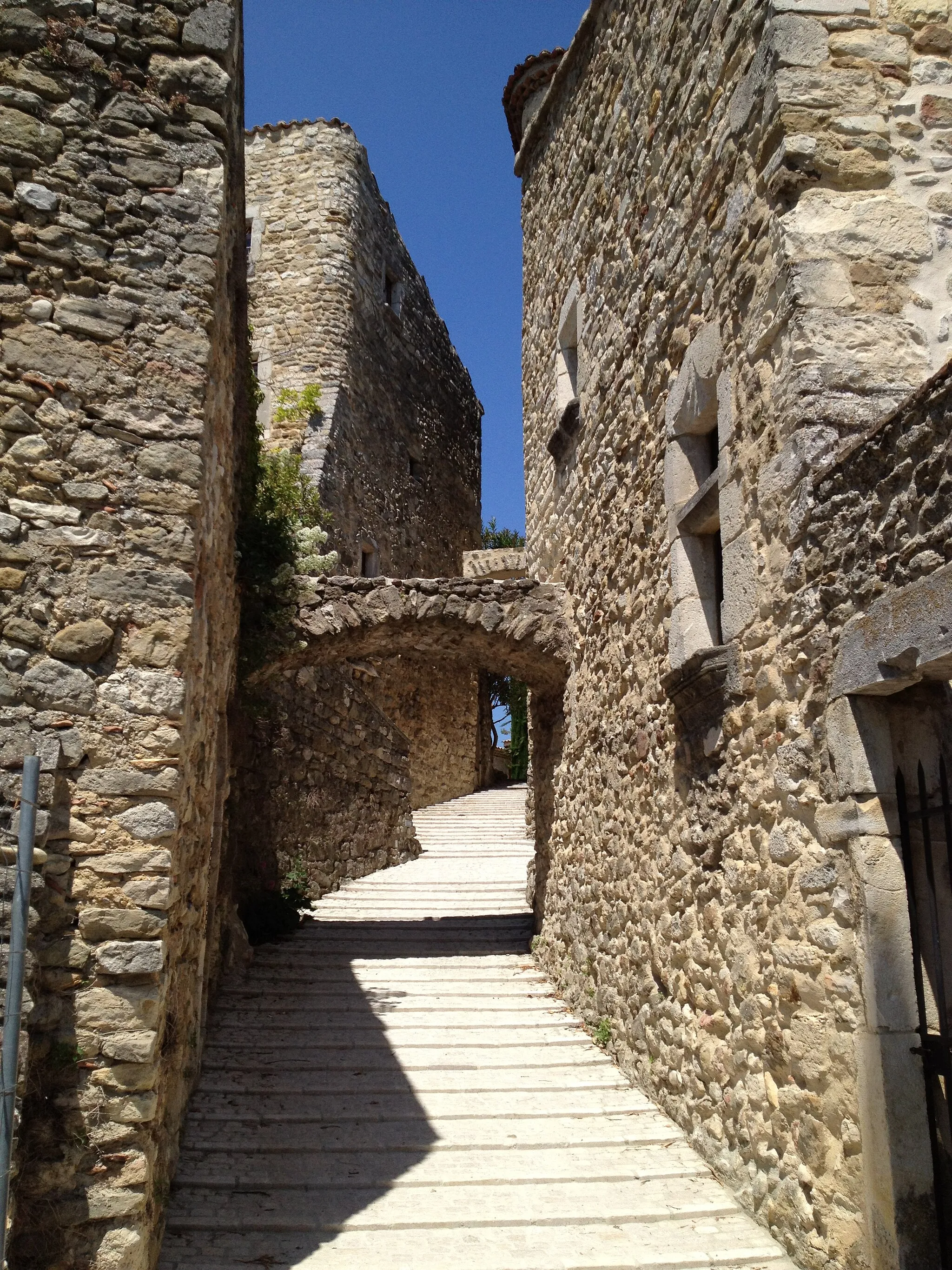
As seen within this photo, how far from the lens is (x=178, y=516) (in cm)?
337

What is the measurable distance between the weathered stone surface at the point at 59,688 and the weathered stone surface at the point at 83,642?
3 cm

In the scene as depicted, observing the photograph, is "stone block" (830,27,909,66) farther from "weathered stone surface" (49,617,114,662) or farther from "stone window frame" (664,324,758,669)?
"weathered stone surface" (49,617,114,662)

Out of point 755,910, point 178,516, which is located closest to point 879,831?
point 755,910

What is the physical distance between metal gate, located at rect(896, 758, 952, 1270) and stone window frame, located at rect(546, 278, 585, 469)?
13.9 ft

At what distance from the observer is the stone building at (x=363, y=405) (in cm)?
1173

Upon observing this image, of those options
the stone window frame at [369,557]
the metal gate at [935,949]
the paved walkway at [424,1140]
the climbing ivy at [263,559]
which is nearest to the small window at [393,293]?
the stone window frame at [369,557]

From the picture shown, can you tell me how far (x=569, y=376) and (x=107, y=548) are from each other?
15.2 feet

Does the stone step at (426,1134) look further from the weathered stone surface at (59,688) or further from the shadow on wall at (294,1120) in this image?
the weathered stone surface at (59,688)

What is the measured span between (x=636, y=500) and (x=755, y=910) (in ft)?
7.85

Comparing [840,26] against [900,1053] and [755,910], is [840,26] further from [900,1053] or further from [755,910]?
[900,1053]

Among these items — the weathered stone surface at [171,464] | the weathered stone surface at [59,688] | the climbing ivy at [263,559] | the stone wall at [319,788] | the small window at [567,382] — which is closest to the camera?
the weathered stone surface at [59,688]

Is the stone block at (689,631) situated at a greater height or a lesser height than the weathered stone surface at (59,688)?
greater

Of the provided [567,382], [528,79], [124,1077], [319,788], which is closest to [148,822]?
[124,1077]

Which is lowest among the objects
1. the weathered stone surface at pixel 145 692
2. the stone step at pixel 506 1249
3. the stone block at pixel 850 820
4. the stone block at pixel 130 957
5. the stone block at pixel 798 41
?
the stone step at pixel 506 1249
